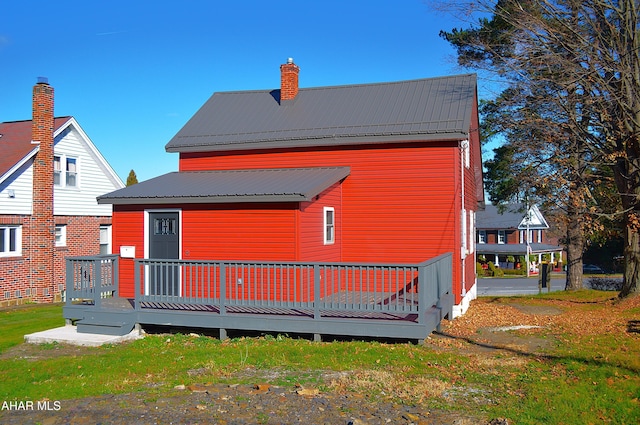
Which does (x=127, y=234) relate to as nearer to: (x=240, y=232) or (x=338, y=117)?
(x=240, y=232)

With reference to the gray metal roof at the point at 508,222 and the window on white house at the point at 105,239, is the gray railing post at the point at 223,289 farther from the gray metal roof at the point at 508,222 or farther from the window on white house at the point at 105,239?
the gray metal roof at the point at 508,222

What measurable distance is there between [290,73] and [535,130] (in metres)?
8.19

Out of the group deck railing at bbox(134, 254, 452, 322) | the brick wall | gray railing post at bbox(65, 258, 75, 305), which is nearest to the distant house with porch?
the brick wall

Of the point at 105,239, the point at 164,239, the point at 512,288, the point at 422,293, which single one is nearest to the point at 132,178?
the point at 105,239

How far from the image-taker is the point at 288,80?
17.5 metres

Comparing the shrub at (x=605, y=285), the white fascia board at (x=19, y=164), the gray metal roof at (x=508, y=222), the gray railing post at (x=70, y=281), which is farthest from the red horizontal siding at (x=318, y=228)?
the gray metal roof at (x=508, y=222)

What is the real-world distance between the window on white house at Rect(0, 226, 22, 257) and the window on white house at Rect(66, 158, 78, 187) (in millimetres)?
3304

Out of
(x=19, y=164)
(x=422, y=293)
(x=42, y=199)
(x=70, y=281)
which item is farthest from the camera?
(x=42, y=199)

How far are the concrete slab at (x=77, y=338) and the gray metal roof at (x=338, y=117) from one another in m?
6.43

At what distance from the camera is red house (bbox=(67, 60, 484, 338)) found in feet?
42.1

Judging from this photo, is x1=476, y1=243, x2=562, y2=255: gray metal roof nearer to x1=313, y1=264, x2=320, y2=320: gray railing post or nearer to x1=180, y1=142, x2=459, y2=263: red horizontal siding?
x1=180, y1=142, x2=459, y2=263: red horizontal siding

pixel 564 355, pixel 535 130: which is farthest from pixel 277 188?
pixel 535 130

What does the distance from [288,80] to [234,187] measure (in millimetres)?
5599

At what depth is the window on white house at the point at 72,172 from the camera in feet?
75.9
